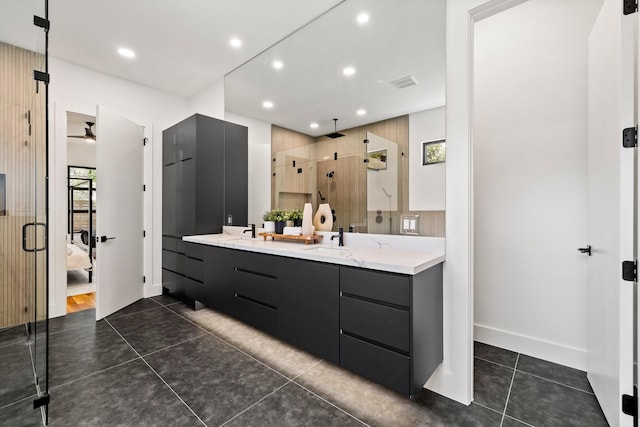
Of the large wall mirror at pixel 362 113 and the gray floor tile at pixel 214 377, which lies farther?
the large wall mirror at pixel 362 113

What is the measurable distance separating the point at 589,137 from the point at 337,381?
2547 millimetres

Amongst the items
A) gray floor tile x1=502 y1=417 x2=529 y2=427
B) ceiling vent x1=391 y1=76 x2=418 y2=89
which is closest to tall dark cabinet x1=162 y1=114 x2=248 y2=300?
ceiling vent x1=391 y1=76 x2=418 y2=89

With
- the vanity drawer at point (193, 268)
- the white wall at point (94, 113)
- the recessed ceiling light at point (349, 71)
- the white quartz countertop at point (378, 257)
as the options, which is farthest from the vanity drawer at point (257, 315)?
the white wall at point (94, 113)

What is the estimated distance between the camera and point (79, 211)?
260 inches

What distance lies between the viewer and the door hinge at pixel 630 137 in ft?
4.33

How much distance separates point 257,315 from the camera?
235 cm

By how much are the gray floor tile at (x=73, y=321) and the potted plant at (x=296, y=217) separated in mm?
2506

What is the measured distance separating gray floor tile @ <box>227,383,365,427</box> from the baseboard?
1631 mm

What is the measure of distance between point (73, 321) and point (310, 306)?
3.03 m

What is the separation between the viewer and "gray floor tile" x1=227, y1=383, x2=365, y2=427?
5.14 ft

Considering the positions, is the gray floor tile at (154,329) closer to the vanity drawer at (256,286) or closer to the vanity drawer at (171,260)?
the vanity drawer at (171,260)

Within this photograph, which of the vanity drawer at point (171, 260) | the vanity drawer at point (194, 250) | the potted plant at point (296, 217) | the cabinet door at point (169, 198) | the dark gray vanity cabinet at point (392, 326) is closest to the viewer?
the dark gray vanity cabinet at point (392, 326)

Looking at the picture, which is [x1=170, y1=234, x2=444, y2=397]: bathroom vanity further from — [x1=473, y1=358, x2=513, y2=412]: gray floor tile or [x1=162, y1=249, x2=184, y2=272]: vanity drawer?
[x1=162, y1=249, x2=184, y2=272]: vanity drawer

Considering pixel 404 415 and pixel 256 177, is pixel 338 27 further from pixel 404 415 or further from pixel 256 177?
pixel 404 415
